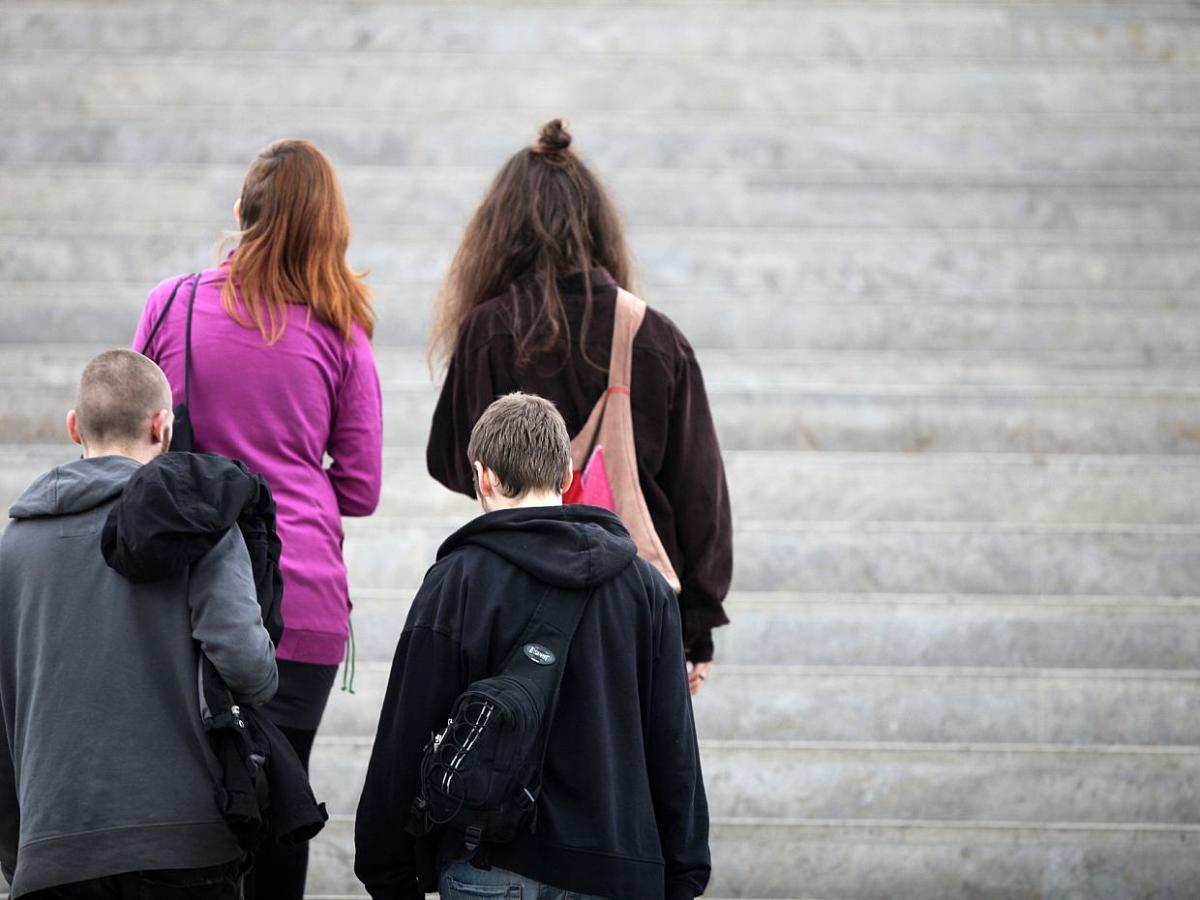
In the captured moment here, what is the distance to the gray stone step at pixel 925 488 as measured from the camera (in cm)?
505

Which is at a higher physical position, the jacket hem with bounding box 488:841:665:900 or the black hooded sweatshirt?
the black hooded sweatshirt

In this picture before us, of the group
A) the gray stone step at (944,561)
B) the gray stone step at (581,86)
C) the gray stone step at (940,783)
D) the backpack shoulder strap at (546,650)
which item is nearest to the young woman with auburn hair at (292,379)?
the backpack shoulder strap at (546,650)

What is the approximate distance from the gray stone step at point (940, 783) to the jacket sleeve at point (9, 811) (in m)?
1.42

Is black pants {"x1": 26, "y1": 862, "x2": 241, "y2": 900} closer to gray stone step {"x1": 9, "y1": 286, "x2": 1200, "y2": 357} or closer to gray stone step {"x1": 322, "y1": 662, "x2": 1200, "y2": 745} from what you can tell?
gray stone step {"x1": 322, "y1": 662, "x2": 1200, "y2": 745}

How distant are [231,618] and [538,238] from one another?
1114 mm

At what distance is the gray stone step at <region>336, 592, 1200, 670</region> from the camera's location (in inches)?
180

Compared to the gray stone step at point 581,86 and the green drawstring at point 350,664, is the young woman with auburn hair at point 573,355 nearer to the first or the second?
the green drawstring at point 350,664

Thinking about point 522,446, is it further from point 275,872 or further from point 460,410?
point 275,872

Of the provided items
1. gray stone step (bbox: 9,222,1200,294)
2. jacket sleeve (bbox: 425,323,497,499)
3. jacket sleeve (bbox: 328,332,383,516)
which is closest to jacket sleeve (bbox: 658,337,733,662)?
jacket sleeve (bbox: 425,323,497,499)

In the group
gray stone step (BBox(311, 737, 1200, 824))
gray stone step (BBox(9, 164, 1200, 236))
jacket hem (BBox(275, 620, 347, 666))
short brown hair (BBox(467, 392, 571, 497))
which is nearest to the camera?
short brown hair (BBox(467, 392, 571, 497))

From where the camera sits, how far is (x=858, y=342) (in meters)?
6.01

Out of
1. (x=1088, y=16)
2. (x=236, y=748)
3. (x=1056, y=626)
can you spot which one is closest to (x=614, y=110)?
(x=1088, y=16)

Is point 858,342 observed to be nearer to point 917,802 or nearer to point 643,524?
point 917,802

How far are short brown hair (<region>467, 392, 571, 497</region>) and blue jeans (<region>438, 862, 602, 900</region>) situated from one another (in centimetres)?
64
